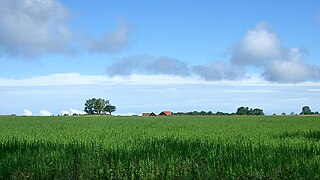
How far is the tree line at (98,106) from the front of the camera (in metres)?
171

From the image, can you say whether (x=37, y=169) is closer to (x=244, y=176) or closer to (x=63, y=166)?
(x=63, y=166)

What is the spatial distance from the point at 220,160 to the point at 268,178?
265cm

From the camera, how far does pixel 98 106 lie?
171500 mm

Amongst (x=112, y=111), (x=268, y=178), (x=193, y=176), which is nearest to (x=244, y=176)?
(x=268, y=178)

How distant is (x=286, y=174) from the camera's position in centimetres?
818

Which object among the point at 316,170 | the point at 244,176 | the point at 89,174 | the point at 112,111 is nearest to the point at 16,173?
the point at 89,174

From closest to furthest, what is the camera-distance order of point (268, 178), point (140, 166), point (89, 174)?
point (268, 178), point (89, 174), point (140, 166)

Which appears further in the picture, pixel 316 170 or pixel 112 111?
pixel 112 111

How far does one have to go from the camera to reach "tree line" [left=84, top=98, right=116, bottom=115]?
17138cm

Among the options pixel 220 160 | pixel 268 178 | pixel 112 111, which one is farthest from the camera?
pixel 112 111

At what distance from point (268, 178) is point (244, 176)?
415 millimetres

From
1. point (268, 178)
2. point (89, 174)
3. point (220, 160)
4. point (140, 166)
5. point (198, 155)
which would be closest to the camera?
point (268, 178)

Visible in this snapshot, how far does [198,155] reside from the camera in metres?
11.4

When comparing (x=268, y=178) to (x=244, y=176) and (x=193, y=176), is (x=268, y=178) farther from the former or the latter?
(x=193, y=176)
